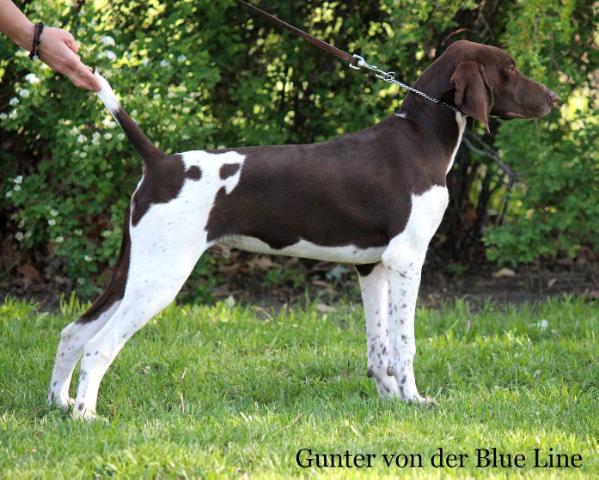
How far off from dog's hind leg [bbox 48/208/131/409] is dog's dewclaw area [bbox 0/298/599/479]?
4.3 inches

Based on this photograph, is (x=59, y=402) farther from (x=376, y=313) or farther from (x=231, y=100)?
(x=231, y=100)

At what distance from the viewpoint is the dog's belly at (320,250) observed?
4641mm

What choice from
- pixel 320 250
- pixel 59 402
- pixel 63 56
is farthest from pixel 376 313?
pixel 63 56

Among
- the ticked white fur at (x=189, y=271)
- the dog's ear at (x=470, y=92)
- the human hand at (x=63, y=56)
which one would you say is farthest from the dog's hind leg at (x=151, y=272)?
the dog's ear at (x=470, y=92)

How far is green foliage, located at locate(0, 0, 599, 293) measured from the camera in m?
6.63

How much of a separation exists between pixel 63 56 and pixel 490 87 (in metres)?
2.02

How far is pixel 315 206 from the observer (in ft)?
15.1

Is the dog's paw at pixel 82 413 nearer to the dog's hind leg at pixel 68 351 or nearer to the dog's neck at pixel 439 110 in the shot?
the dog's hind leg at pixel 68 351

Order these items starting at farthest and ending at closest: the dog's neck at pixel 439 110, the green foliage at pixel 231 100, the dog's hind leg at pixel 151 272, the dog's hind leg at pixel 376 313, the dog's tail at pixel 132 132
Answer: the green foliage at pixel 231 100 < the dog's hind leg at pixel 376 313 < the dog's neck at pixel 439 110 < the dog's tail at pixel 132 132 < the dog's hind leg at pixel 151 272

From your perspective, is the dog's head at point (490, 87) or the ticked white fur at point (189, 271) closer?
the ticked white fur at point (189, 271)

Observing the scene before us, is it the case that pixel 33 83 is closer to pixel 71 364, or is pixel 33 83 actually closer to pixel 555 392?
pixel 71 364

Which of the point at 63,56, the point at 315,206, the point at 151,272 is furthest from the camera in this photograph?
the point at 315,206

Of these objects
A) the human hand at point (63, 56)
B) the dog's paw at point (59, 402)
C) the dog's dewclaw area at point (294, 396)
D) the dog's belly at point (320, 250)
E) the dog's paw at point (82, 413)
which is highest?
the human hand at point (63, 56)

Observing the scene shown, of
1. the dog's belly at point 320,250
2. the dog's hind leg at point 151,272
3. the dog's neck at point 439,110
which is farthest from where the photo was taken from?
the dog's neck at point 439,110
